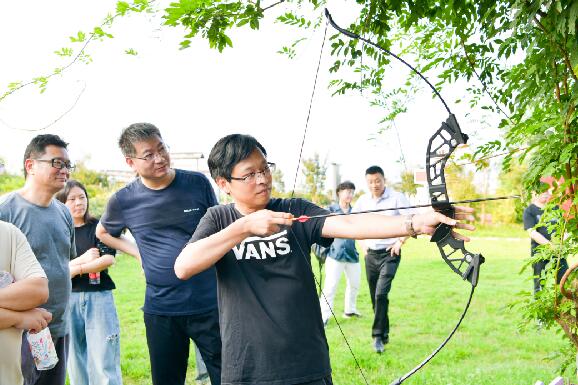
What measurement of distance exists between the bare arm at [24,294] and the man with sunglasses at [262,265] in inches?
18.1

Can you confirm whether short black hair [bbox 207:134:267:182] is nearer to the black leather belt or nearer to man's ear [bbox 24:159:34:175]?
man's ear [bbox 24:159:34:175]

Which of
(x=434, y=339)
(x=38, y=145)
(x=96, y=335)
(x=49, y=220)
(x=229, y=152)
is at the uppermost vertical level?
(x=38, y=145)

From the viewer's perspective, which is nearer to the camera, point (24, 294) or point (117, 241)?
point (24, 294)

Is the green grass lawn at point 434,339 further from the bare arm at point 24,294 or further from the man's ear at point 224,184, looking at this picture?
the bare arm at point 24,294

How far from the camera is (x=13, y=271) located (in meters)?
2.07

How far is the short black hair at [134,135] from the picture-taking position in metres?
2.97

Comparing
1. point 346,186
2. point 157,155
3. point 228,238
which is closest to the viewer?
point 228,238

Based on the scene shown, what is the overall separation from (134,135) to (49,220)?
534 mm

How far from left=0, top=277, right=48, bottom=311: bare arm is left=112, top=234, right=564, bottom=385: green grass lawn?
1.64m

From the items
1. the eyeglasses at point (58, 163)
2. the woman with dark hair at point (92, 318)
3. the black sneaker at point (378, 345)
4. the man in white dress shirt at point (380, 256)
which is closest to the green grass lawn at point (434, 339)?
the black sneaker at point (378, 345)

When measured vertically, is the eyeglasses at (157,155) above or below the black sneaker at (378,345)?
above

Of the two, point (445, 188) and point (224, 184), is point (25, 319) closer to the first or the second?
point (224, 184)

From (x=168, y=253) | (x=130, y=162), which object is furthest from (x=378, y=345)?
(x=130, y=162)

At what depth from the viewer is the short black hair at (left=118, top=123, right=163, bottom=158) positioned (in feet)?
9.73
